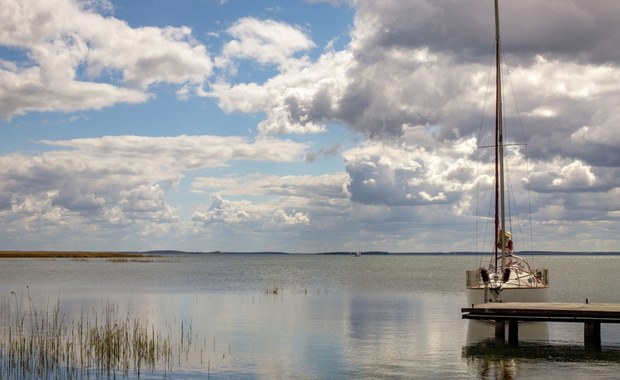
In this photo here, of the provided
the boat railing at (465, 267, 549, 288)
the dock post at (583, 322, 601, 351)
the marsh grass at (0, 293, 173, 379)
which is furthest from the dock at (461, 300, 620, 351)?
the marsh grass at (0, 293, 173, 379)

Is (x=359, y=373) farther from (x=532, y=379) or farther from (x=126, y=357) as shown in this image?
(x=126, y=357)

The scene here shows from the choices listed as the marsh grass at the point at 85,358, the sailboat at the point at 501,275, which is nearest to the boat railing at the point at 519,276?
the sailboat at the point at 501,275

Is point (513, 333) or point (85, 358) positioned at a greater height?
point (513, 333)

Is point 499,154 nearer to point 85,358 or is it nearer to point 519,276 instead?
point 519,276

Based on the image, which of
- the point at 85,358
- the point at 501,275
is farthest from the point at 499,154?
the point at 85,358

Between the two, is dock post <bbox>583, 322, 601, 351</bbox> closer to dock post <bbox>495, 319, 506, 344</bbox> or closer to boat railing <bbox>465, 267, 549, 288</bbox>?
dock post <bbox>495, 319, 506, 344</bbox>

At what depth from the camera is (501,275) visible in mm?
43219

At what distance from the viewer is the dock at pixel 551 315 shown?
34.5 metres

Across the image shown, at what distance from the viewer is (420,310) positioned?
56.2 metres

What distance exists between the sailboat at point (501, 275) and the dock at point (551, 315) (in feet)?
12.9

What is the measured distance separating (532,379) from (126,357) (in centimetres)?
1629

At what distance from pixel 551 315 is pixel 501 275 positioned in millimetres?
8733

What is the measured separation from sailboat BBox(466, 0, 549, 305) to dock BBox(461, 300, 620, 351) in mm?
3943

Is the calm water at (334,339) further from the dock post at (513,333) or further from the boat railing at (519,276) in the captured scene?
the boat railing at (519,276)
